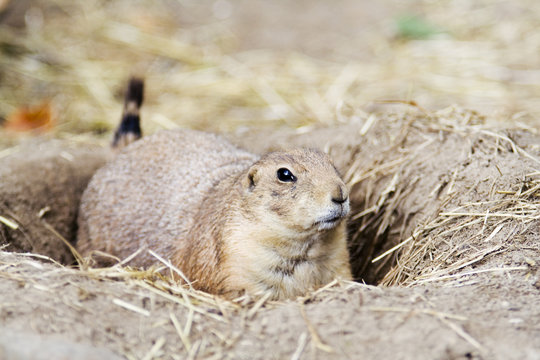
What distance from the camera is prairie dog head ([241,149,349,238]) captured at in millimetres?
3182

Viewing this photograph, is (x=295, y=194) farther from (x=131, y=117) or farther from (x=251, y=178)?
(x=131, y=117)

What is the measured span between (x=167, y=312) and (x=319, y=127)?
3039mm

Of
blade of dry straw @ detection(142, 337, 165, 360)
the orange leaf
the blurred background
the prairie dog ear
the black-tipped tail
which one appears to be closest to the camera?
blade of dry straw @ detection(142, 337, 165, 360)

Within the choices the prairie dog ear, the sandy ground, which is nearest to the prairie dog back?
the sandy ground

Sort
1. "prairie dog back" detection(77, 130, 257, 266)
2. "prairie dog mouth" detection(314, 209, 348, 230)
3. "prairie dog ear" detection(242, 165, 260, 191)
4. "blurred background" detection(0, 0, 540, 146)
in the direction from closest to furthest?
"prairie dog mouth" detection(314, 209, 348, 230)
"prairie dog ear" detection(242, 165, 260, 191)
"prairie dog back" detection(77, 130, 257, 266)
"blurred background" detection(0, 0, 540, 146)

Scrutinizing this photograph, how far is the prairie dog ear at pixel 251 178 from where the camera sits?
351 centimetres

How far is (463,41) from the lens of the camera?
8.06m

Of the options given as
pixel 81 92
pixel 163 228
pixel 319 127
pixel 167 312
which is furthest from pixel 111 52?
pixel 167 312

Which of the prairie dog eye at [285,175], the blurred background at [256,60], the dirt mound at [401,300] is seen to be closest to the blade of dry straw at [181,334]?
the dirt mound at [401,300]

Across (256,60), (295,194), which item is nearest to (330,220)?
(295,194)

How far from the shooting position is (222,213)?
3664 mm

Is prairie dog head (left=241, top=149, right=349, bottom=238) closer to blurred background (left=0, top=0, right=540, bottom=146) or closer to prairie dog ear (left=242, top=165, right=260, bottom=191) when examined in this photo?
prairie dog ear (left=242, top=165, right=260, bottom=191)

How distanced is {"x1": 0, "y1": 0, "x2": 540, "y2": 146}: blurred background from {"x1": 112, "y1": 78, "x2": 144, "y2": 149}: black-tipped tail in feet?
4.25

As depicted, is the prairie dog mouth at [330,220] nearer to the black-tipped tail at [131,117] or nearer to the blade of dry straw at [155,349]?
the blade of dry straw at [155,349]
